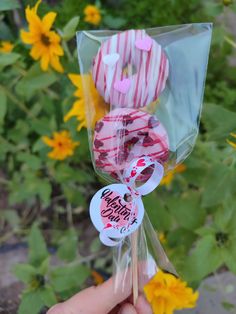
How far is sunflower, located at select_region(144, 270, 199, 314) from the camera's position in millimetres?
825

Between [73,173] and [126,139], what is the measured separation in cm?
55

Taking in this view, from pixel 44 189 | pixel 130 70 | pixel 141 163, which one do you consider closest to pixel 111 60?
pixel 130 70

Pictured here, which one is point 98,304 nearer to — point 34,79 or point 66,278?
point 66,278

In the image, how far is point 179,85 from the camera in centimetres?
80

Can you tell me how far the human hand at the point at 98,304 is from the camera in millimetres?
785

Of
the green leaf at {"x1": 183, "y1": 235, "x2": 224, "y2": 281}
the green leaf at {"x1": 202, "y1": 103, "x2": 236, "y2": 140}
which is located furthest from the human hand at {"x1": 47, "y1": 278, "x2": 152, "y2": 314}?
the green leaf at {"x1": 202, "y1": 103, "x2": 236, "y2": 140}

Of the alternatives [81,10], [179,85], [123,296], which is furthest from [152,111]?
[81,10]

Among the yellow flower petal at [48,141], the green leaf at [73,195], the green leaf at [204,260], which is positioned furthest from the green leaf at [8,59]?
the green leaf at [204,260]

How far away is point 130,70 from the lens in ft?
2.42

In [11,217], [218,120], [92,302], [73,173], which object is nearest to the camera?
[92,302]

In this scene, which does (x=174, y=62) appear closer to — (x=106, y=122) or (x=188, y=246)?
(x=106, y=122)

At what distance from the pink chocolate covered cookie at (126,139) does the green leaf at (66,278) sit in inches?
15.5

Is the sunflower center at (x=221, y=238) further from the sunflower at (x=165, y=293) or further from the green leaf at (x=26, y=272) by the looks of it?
the green leaf at (x=26, y=272)

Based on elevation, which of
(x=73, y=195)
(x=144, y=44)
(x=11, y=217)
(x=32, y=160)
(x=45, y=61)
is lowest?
(x=11, y=217)
